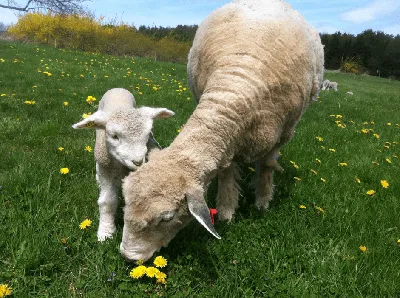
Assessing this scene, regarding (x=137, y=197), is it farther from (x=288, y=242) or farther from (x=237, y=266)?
(x=288, y=242)

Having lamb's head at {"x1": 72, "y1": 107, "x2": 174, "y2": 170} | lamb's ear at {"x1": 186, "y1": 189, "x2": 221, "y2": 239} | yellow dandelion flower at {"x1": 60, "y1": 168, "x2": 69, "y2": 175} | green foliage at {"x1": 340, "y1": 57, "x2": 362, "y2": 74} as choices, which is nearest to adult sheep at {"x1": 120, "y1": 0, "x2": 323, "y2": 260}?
lamb's ear at {"x1": 186, "y1": 189, "x2": 221, "y2": 239}

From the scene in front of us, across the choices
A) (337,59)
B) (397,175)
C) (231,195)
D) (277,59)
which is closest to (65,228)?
(231,195)

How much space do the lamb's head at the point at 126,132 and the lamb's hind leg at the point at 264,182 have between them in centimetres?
156

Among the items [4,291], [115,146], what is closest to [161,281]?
[4,291]

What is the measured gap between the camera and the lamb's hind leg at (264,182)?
410 cm

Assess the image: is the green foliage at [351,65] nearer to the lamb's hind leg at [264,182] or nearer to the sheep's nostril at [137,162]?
the lamb's hind leg at [264,182]

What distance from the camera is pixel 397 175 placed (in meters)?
5.14

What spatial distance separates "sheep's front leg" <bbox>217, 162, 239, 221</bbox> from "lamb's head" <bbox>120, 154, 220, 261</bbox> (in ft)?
4.10

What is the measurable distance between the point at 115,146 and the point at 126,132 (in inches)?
5.9

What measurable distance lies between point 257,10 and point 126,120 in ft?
6.06

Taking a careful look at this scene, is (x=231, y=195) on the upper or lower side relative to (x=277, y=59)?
lower

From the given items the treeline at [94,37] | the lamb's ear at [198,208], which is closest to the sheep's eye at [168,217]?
the lamb's ear at [198,208]

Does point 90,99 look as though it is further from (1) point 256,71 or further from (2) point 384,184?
(2) point 384,184

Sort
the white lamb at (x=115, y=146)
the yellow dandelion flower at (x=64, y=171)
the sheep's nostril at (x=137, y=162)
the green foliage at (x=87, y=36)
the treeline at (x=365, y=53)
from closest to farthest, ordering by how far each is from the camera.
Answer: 1. the sheep's nostril at (x=137, y=162)
2. the white lamb at (x=115, y=146)
3. the yellow dandelion flower at (x=64, y=171)
4. the green foliage at (x=87, y=36)
5. the treeline at (x=365, y=53)
